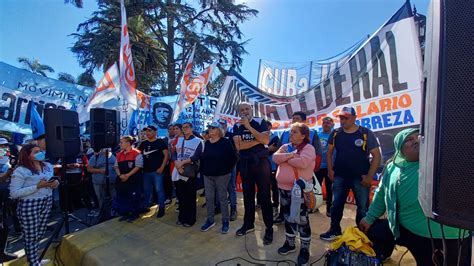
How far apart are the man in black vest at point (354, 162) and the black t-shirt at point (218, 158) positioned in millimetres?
1471

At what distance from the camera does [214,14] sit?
15273 mm

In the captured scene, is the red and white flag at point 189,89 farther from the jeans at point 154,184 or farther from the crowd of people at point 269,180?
the jeans at point 154,184

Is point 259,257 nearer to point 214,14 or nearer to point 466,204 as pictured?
point 466,204

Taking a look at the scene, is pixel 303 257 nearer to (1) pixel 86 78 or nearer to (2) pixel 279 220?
(2) pixel 279 220

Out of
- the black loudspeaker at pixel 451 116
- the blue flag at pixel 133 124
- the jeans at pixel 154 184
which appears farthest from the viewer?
the blue flag at pixel 133 124

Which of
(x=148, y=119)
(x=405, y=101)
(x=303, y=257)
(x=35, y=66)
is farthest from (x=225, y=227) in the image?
(x=35, y=66)

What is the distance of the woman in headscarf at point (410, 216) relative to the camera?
1.77 m

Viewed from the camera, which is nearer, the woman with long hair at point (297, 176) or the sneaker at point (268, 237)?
the woman with long hair at point (297, 176)

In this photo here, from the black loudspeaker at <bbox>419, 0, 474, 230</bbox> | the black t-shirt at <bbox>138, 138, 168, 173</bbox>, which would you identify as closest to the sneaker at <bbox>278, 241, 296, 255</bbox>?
the black loudspeaker at <bbox>419, 0, 474, 230</bbox>

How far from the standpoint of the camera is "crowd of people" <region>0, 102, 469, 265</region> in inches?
76.9

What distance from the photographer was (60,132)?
13.0 ft

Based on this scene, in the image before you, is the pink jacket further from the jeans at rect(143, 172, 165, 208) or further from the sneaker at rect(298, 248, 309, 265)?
the jeans at rect(143, 172, 165, 208)

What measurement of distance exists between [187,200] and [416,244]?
3188 millimetres

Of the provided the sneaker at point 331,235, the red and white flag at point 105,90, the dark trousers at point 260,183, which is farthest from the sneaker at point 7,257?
the sneaker at point 331,235
